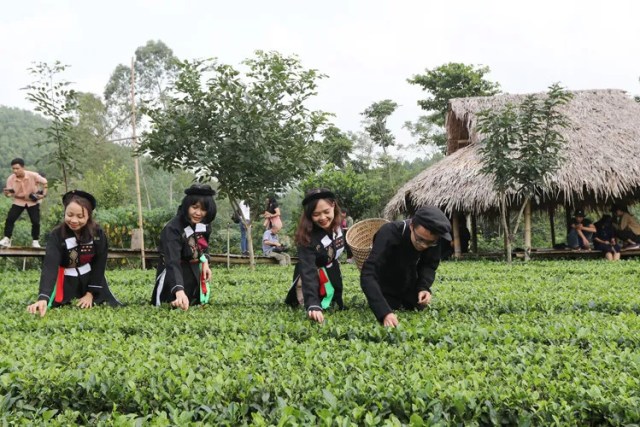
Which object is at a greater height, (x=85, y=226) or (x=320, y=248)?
(x=85, y=226)

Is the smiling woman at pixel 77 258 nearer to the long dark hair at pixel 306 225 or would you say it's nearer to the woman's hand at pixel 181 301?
the woman's hand at pixel 181 301

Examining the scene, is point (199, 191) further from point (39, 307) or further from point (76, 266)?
point (39, 307)

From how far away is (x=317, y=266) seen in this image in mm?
5918

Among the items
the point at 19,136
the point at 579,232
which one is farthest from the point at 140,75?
the point at 579,232

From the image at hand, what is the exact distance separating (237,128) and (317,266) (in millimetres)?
5496

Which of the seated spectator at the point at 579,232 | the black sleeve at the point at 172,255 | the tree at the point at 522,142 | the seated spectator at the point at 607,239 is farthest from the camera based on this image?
the seated spectator at the point at 579,232

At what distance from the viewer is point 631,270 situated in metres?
10.8

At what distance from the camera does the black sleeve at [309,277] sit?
16.8 ft

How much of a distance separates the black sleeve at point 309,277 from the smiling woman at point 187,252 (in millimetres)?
1258

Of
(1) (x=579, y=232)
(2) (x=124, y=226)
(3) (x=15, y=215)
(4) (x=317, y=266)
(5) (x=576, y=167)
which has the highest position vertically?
(5) (x=576, y=167)

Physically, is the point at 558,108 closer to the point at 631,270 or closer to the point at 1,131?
the point at 631,270

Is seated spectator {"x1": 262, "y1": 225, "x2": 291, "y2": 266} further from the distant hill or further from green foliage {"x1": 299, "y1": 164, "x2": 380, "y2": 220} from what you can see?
the distant hill

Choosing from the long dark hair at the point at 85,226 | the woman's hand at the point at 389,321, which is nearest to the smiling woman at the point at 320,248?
the woman's hand at the point at 389,321

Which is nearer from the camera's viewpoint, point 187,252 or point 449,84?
point 187,252
